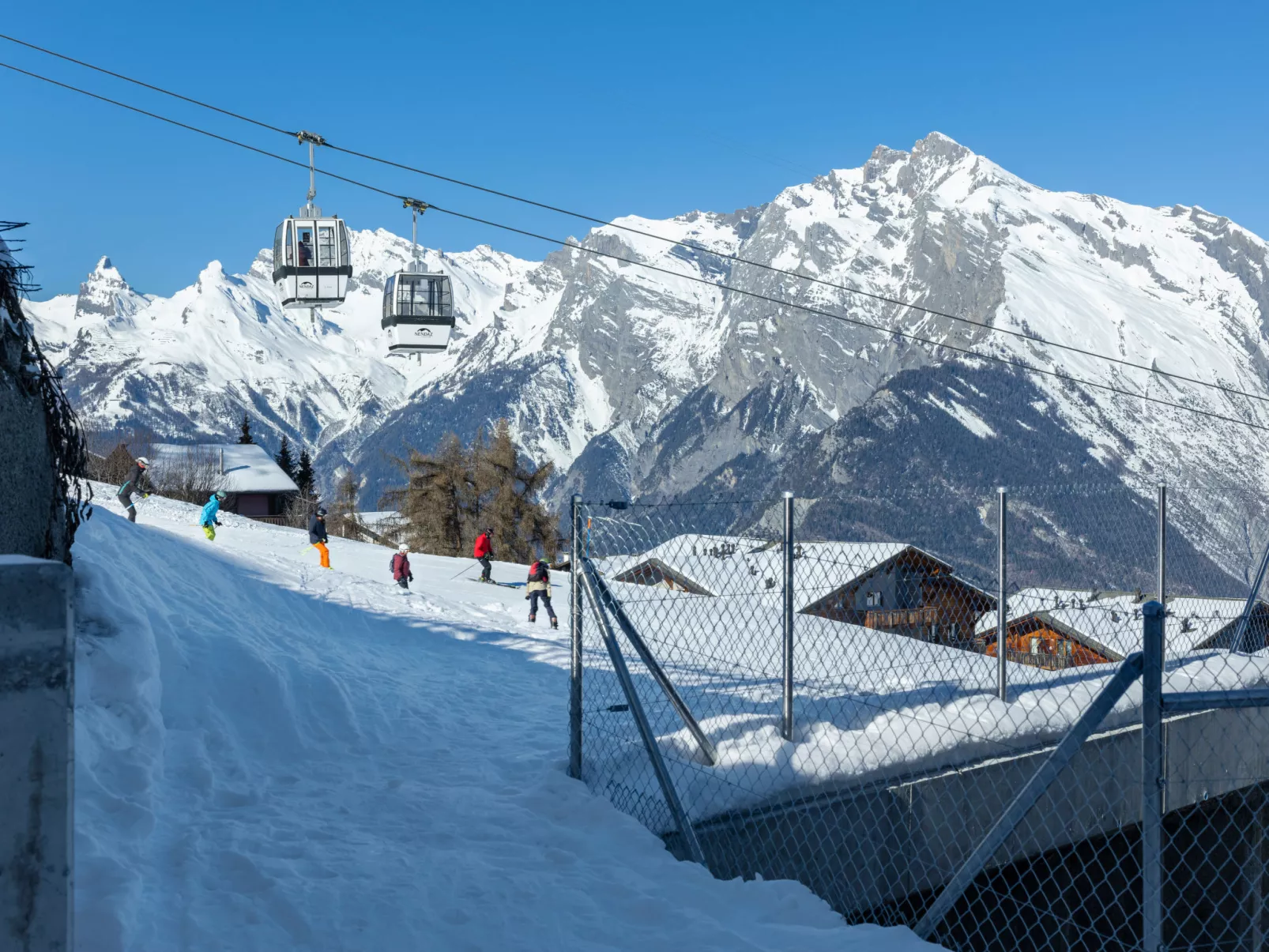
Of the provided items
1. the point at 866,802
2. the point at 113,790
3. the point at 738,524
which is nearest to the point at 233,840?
the point at 113,790

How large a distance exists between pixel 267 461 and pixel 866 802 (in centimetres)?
6675

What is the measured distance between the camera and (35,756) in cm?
→ 267

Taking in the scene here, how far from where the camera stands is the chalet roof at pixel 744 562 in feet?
24.6

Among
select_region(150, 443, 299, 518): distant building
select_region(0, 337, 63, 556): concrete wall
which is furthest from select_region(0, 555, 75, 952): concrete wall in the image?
select_region(150, 443, 299, 518): distant building

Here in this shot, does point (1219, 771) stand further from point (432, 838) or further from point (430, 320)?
point (430, 320)

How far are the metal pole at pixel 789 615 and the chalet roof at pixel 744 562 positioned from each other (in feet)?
0.44

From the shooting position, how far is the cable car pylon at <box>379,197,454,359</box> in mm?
15719

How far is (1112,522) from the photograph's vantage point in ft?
33.5

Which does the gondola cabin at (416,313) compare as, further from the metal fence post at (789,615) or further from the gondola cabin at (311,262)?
the metal fence post at (789,615)

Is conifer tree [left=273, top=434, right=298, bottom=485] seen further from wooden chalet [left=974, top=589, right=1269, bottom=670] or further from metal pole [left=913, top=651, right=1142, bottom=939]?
metal pole [left=913, top=651, right=1142, bottom=939]

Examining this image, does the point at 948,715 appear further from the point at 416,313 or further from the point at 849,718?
the point at 416,313

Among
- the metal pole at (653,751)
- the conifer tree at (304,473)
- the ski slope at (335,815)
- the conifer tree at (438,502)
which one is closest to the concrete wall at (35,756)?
the ski slope at (335,815)

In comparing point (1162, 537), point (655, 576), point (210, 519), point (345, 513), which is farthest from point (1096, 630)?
point (345, 513)

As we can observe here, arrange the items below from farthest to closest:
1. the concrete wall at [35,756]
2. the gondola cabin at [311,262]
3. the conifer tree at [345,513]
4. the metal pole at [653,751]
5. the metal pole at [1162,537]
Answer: the conifer tree at [345,513], the gondola cabin at [311,262], the metal pole at [1162,537], the metal pole at [653,751], the concrete wall at [35,756]
